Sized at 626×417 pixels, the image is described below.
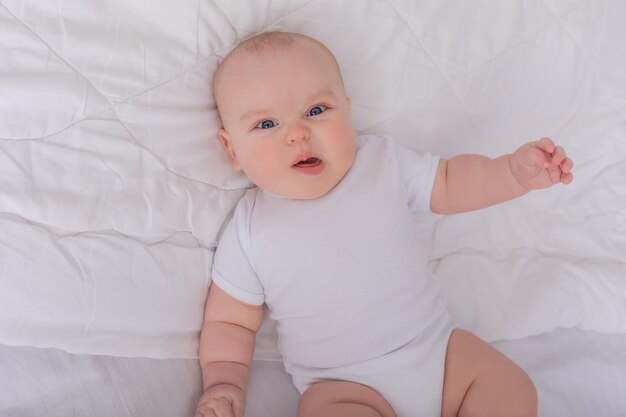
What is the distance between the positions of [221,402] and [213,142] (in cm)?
43

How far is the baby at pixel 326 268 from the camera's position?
1.06 meters

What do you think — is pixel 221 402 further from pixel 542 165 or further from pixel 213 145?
pixel 542 165

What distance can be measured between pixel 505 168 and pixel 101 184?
65 cm

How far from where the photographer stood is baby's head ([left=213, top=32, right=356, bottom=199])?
42.1 inches

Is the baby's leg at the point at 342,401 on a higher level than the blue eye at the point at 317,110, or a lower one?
lower

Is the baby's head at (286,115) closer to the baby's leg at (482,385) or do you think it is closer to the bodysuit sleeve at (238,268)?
the bodysuit sleeve at (238,268)

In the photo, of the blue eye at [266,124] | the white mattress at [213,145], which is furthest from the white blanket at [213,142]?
the blue eye at [266,124]

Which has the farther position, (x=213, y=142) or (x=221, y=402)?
(x=213, y=142)

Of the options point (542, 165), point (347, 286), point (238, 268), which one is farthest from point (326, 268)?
point (542, 165)

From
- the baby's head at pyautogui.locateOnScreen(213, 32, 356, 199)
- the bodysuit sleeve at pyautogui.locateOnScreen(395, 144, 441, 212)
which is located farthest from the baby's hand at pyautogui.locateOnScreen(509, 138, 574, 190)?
the baby's head at pyautogui.locateOnScreen(213, 32, 356, 199)

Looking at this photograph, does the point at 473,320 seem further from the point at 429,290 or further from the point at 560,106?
the point at 560,106

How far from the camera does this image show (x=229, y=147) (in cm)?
115

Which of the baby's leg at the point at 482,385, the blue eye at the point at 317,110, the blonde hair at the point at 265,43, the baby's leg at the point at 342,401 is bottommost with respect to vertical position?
the baby's leg at the point at 342,401

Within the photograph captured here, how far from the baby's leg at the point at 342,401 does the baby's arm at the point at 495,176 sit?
36 cm
